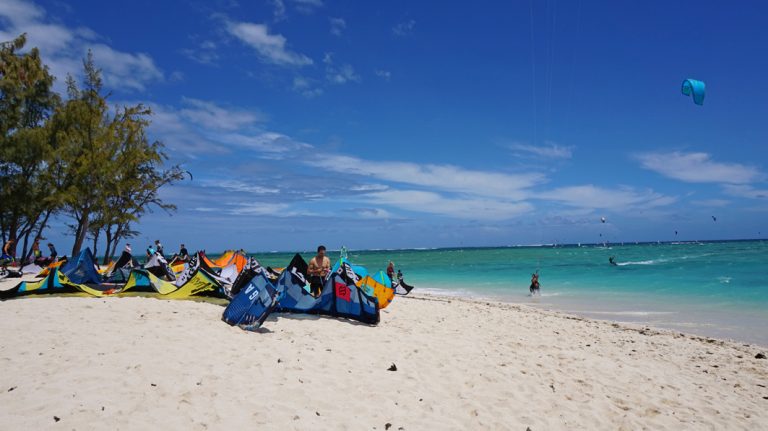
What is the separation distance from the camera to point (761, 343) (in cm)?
1033

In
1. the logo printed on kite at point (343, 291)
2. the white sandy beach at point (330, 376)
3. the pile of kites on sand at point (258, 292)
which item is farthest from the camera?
the logo printed on kite at point (343, 291)

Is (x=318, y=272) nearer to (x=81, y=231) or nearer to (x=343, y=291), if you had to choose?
(x=343, y=291)

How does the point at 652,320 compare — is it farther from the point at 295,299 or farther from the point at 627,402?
the point at 295,299

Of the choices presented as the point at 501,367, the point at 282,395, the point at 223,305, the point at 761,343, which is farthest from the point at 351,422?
the point at 761,343

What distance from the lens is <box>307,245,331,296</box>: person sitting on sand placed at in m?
11.0

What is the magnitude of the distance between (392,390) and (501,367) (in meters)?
2.29

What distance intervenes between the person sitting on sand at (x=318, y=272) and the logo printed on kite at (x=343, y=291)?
1084mm

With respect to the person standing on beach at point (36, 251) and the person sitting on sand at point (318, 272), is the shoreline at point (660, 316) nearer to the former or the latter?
the person sitting on sand at point (318, 272)

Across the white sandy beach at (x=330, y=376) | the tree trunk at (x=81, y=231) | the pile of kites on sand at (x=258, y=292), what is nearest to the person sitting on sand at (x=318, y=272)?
the pile of kites on sand at (x=258, y=292)

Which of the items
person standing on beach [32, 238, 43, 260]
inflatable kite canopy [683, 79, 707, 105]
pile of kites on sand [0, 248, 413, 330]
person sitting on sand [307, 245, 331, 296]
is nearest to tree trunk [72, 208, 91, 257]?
person standing on beach [32, 238, 43, 260]

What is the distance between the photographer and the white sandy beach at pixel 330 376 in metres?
4.30

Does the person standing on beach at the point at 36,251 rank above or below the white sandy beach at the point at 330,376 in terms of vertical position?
above

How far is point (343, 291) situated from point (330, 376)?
427cm

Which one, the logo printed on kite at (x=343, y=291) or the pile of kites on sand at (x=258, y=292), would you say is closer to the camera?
the pile of kites on sand at (x=258, y=292)
